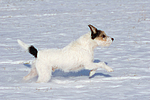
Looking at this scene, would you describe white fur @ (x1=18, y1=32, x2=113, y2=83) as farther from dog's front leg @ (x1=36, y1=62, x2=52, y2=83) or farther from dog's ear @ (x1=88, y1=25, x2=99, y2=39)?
dog's ear @ (x1=88, y1=25, x2=99, y2=39)

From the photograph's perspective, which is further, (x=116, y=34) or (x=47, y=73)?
(x=116, y=34)

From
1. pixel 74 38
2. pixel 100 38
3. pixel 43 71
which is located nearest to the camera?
pixel 43 71

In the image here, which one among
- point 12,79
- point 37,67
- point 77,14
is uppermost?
point 77,14

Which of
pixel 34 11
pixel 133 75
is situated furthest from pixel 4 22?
pixel 133 75

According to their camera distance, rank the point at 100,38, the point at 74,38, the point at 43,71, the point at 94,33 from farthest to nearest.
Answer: the point at 74,38, the point at 100,38, the point at 94,33, the point at 43,71

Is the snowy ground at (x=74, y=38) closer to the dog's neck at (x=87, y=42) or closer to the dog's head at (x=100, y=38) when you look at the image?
the dog's neck at (x=87, y=42)

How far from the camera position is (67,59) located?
727 cm

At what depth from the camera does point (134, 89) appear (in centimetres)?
668

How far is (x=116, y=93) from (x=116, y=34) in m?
8.91

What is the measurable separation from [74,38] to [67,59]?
7.22m

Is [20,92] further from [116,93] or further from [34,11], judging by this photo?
[34,11]

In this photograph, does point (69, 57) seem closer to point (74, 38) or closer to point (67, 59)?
point (67, 59)

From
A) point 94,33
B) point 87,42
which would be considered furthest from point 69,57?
point 94,33

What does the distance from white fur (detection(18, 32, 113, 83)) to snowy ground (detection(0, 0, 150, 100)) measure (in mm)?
361
